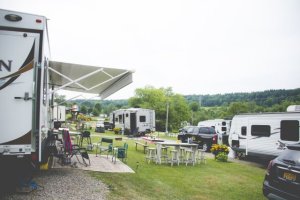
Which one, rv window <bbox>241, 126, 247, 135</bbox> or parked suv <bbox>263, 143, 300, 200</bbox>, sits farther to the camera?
rv window <bbox>241, 126, 247, 135</bbox>

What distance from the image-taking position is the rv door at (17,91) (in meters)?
5.36

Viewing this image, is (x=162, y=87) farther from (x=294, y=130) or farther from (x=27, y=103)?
(x=27, y=103)

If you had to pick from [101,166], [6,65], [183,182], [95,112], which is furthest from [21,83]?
[95,112]

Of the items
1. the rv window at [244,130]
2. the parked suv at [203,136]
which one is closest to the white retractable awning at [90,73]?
the rv window at [244,130]

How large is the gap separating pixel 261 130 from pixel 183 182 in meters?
5.65

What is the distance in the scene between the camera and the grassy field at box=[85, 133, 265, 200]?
709cm

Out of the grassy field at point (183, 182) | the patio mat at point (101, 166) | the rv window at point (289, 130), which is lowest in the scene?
the grassy field at point (183, 182)

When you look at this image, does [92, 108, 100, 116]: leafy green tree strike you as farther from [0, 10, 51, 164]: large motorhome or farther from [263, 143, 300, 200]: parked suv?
[263, 143, 300, 200]: parked suv

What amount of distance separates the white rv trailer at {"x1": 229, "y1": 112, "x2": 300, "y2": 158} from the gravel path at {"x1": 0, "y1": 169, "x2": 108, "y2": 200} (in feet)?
25.7

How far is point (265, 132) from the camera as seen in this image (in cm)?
1209

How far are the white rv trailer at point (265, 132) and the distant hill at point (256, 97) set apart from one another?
39.7 m

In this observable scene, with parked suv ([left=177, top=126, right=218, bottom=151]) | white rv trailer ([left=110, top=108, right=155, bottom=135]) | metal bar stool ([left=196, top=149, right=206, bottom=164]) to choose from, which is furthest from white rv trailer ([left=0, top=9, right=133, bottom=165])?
white rv trailer ([left=110, top=108, right=155, bottom=135])

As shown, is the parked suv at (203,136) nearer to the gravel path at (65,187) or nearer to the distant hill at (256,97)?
the gravel path at (65,187)

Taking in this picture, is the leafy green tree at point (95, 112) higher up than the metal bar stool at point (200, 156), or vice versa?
the leafy green tree at point (95, 112)
